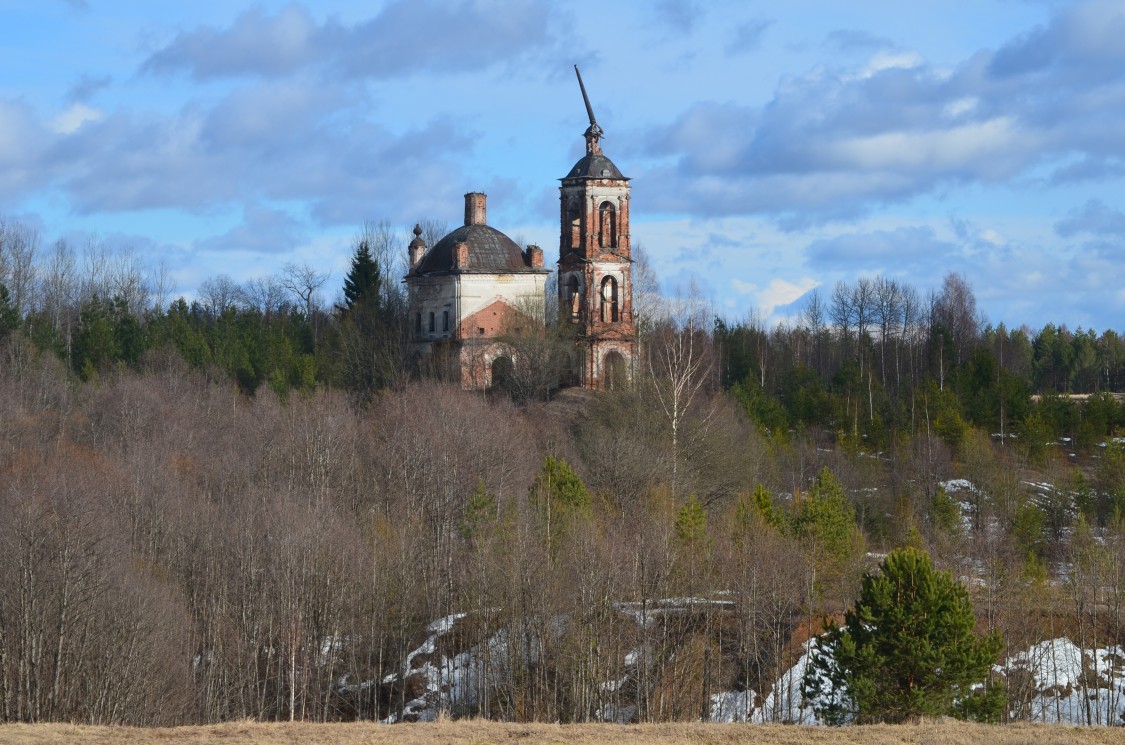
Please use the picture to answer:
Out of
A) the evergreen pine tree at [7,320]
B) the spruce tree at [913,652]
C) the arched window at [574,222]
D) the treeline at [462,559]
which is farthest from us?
the evergreen pine tree at [7,320]

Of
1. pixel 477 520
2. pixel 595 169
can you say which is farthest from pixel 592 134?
pixel 477 520

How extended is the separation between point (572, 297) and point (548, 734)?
36.2 m

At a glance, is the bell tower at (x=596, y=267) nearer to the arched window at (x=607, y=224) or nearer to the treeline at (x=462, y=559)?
the arched window at (x=607, y=224)

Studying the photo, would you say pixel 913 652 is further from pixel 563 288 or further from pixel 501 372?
pixel 563 288

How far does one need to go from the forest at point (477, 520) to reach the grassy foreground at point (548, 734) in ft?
25.0

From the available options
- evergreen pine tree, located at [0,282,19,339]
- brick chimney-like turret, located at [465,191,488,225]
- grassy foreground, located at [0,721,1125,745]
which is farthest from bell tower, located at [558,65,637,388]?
grassy foreground, located at [0,721,1125,745]

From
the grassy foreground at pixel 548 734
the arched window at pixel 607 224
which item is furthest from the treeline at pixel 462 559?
the arched window at pixel 607 224

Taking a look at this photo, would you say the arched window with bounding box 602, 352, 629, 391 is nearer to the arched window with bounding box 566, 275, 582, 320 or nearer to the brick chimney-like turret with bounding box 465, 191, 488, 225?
the arched window with bounding box 566, 275, 582, 320

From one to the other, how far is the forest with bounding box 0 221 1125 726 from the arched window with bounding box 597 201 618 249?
353 cm

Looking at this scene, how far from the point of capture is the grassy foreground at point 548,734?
2031cm

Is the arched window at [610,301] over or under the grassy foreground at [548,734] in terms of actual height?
over

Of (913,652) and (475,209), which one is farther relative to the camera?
(475,209)

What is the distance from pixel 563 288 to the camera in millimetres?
56688

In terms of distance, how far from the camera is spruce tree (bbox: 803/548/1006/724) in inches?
969
